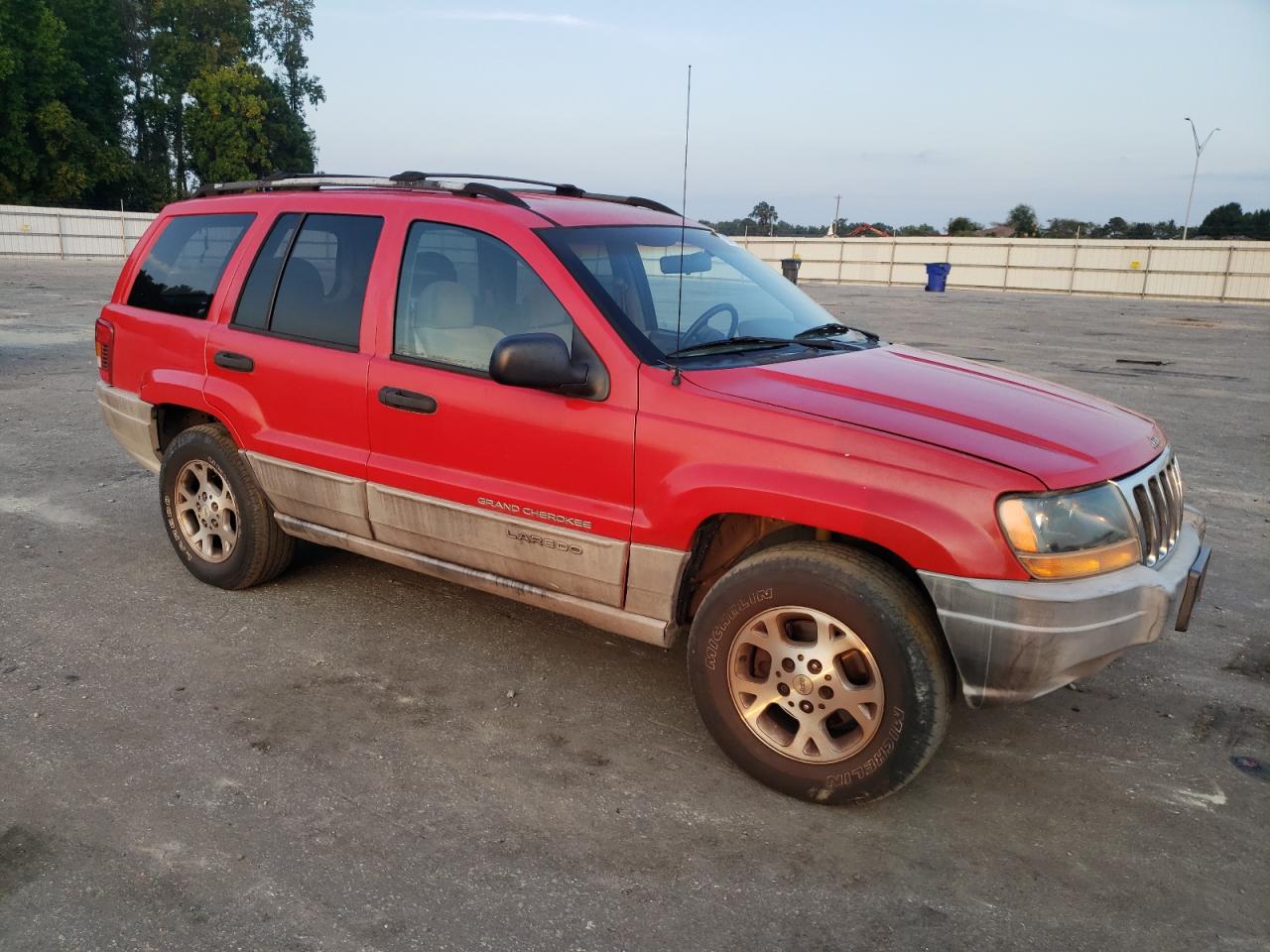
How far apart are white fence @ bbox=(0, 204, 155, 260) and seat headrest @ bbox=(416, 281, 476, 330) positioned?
133 ft

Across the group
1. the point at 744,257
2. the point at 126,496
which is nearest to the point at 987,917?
the point at 744,257

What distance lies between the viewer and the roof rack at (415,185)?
4.17 meters

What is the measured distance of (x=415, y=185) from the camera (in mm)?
4363

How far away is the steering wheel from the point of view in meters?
3.70

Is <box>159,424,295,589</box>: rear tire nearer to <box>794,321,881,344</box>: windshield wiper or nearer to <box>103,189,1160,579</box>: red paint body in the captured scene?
<box>103,189,1160,579</box>: red paint body

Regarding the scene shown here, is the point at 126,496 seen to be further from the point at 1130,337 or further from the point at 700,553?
the point at 1130,337

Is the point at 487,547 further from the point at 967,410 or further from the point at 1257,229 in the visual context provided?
the point at 1257,229

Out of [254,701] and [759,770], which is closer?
[759,770]

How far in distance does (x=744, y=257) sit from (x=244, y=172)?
222ft

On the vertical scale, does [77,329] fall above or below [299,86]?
below

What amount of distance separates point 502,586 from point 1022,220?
3614 inches

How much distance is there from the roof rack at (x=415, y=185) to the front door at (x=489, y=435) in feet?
0.93

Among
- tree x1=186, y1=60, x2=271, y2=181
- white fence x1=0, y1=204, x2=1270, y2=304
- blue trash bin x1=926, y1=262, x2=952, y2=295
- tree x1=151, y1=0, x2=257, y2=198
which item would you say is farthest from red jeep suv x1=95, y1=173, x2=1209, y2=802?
tree x1=151, y1=0, x2=257, y2=198

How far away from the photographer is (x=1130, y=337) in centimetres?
1911
